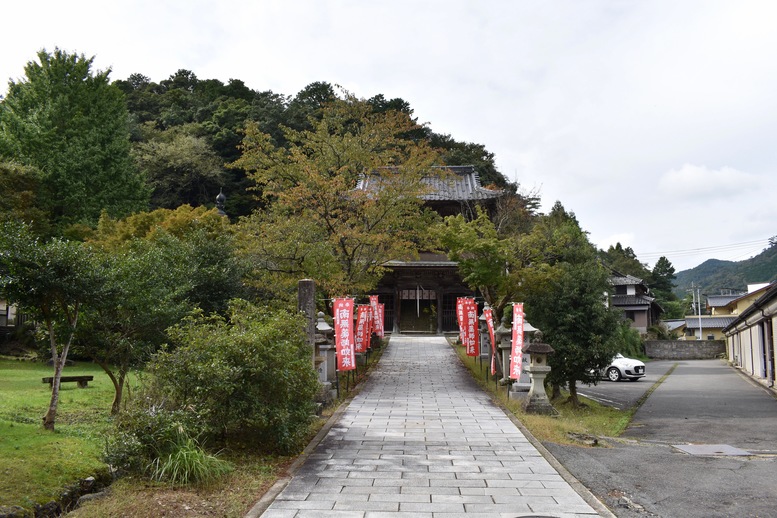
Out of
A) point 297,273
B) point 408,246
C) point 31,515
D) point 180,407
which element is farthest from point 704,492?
point 408,246

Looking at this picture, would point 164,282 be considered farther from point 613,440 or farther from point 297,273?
point 613,440

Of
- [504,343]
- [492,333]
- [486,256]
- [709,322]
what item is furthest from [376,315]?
[709,322]

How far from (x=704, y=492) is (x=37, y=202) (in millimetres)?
25748

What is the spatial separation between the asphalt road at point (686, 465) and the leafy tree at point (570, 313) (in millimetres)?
2001

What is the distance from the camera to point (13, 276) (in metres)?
7.86

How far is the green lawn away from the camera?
611cm

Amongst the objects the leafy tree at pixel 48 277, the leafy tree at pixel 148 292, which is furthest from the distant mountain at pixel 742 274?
the leafy tree at pixel 48 277

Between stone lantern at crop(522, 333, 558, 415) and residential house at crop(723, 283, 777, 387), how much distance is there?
11.1 m

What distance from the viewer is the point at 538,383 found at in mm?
12617

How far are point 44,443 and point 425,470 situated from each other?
4.81 metres

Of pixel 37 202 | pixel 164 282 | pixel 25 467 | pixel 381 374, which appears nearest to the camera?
pixel 25 467

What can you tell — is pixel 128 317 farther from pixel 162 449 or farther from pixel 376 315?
pixel 376 315

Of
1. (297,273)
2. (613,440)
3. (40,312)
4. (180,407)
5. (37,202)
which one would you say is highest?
(37,202)

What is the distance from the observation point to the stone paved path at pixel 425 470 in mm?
5883
